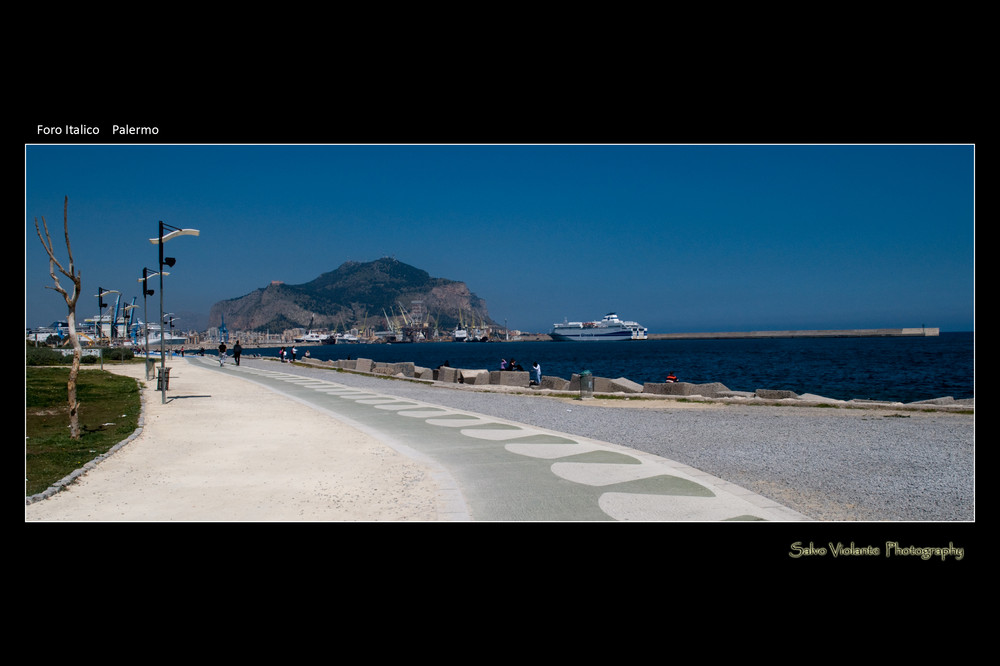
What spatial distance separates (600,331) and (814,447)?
560 ft

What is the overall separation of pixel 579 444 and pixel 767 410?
691 cm

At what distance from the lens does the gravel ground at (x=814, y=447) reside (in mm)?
5625

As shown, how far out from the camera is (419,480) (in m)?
6.06

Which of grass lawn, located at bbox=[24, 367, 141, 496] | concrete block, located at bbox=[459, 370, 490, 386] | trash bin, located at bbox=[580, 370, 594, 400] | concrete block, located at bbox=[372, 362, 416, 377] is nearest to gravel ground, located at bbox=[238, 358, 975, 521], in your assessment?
trash bin, located at bbox=[580, 370, 594, 400]

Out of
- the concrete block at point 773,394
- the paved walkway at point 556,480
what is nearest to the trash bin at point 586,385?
the concrete block at point 773,394

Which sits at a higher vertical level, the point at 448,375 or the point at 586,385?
the point at 586,385

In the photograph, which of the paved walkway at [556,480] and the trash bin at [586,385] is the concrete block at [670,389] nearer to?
the trash bin at [586,385]

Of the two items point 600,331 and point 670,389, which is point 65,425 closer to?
point 670,389

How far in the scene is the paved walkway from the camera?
16.2 ft

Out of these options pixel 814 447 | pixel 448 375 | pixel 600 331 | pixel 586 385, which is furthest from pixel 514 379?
pixel 600 331

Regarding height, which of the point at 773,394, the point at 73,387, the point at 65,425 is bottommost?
the point at 773,394

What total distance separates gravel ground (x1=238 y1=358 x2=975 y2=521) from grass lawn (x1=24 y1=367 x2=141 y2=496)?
670 cm
